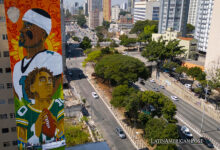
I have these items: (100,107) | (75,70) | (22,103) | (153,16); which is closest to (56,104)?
(22,103)

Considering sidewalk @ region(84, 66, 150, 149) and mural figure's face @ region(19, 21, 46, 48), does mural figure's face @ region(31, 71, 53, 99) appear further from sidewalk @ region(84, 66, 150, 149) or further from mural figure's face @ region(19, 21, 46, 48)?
sidewalk @ region(84, 66, 150, 149)

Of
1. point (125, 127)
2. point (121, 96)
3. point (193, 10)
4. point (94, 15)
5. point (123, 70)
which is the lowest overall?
point (125, 127)

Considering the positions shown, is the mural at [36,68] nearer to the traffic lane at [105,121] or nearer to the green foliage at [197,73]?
the traffic lane at [105,121]

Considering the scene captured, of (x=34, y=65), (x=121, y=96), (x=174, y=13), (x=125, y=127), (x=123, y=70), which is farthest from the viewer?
(x=174, y=13)

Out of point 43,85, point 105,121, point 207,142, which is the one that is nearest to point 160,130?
point 207,142

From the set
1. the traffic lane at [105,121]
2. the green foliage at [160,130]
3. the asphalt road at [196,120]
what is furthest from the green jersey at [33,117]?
the asphalt road at [196,120]

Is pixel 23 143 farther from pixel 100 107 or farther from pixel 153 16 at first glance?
pixel 153 16

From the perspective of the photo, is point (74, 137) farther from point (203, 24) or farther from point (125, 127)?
point (203, 24)
